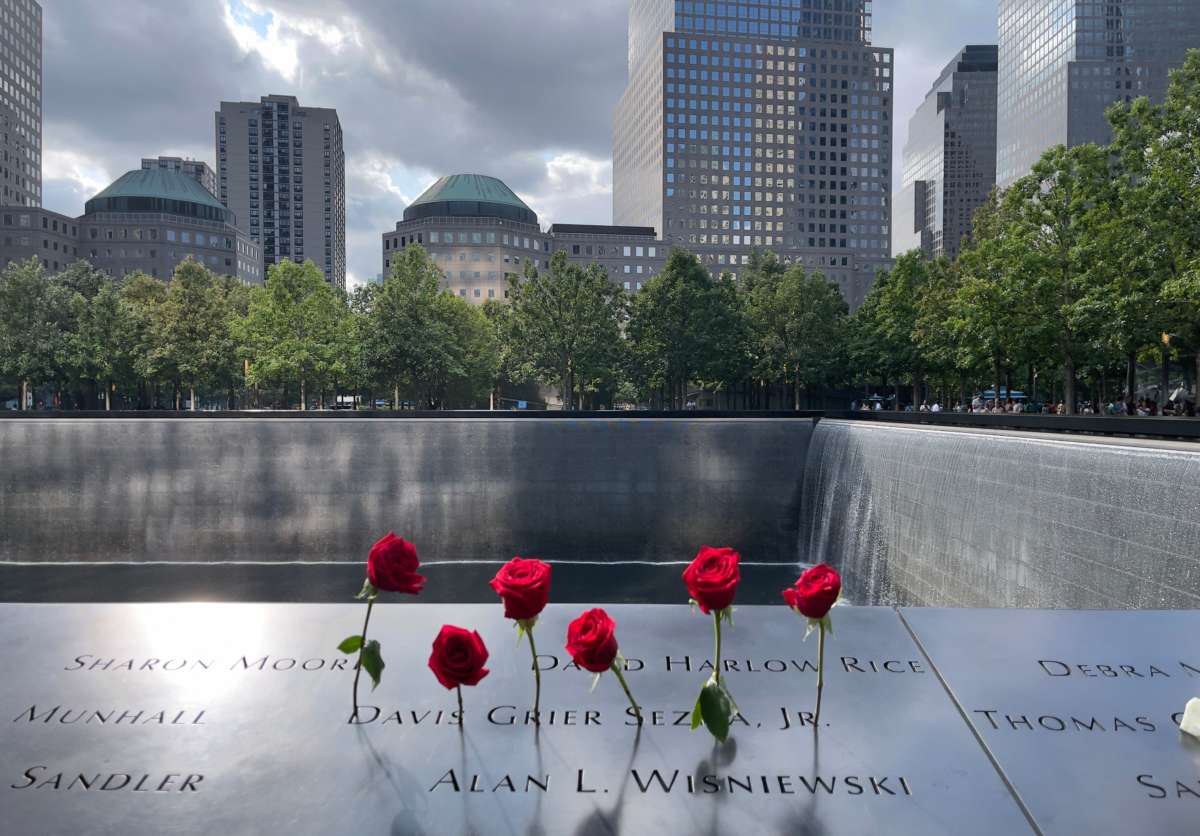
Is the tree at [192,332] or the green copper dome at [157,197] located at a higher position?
the green copper dome at [157,197]

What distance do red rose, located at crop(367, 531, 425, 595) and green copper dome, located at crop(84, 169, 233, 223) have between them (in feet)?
448

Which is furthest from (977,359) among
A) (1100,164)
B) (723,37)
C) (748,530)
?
(723,37)

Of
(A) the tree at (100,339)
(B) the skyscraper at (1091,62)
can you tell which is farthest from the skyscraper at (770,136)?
(A) the tree at (100,339)

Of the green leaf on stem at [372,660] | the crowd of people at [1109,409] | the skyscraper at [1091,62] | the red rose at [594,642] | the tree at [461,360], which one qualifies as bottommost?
the green leaf on stem at [372,660]

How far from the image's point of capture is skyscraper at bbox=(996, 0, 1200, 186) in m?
104

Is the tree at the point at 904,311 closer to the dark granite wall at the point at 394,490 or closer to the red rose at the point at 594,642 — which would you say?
the dark granite wall at the point at 394,490

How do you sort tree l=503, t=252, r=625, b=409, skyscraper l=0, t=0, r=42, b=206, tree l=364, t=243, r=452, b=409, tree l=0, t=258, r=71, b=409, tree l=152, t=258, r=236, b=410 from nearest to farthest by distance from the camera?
tree l=364, t=243, r=452, b=409 < tree l=503, t=252, r=625, b=409 < tree l=152, t=258, r=236, b=410 < tree l=0, t=258, r=71, b=409 < skyscraper l=0, t=0, r=42, b=206

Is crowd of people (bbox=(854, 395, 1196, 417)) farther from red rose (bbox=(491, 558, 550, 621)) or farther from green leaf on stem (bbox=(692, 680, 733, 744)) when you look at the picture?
red rose (bbox=(491, 558, 550, 621))

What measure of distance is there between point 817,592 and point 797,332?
2050 inches

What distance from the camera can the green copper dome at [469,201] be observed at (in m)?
124

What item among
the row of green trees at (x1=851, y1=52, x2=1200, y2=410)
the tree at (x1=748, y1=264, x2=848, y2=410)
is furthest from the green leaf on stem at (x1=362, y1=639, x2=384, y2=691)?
the tree at (x1=748, y1=264, x2=848, y2=410)

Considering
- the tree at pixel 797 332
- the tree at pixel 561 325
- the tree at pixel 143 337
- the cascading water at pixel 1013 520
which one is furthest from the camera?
the tree at pixel 797 332

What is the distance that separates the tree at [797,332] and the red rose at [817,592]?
51102 millimetres

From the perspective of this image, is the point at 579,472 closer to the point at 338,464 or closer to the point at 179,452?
the point at 338,464
